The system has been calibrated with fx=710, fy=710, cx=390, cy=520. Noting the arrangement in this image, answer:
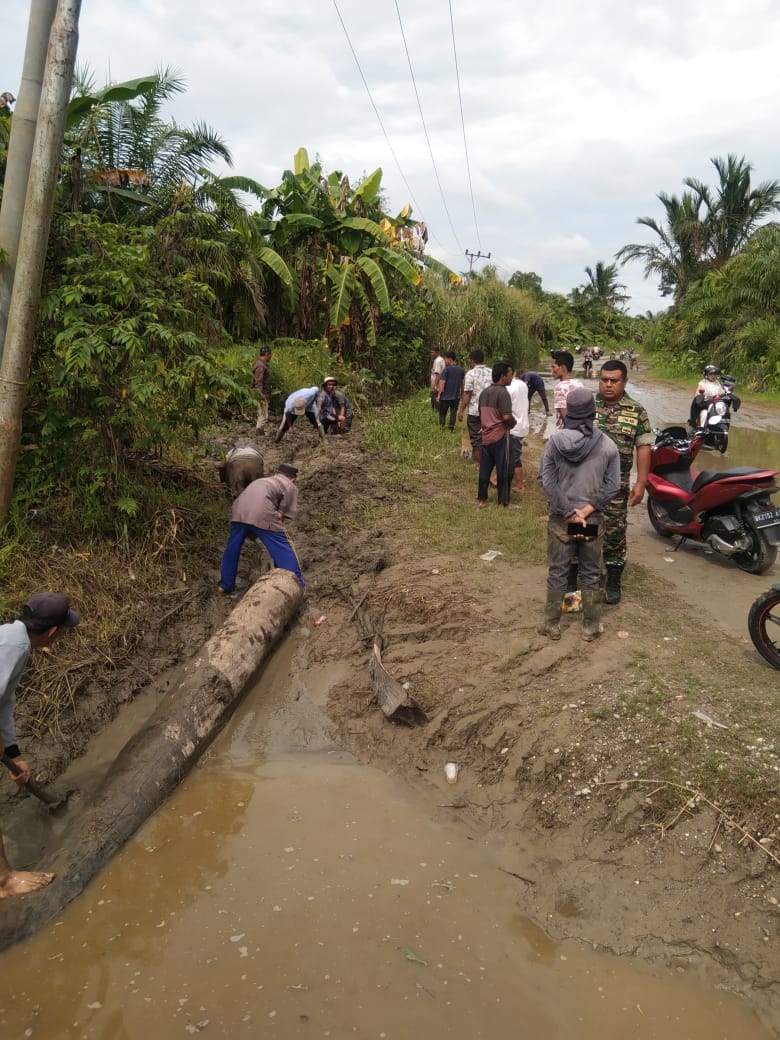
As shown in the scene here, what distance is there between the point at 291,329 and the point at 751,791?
14.9 metres

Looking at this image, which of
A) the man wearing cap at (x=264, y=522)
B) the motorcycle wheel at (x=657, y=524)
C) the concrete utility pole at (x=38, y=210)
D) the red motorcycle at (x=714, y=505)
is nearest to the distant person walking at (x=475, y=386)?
the motorcycle wheel at (x=657, y=524)

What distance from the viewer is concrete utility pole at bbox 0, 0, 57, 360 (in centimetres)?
486

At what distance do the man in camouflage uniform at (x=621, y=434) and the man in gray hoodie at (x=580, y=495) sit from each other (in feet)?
1.81

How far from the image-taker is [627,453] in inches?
213

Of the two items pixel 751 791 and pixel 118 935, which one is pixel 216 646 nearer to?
pixel 118 935

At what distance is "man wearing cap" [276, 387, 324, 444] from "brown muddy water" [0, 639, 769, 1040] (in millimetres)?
7906

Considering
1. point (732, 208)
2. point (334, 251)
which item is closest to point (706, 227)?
point (732, 208)

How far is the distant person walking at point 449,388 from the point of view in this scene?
12641 millimetres

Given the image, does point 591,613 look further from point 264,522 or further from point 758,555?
point 264,522

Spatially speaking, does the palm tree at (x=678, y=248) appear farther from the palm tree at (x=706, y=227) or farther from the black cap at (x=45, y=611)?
Result: the black cap at (x=45, y=611)

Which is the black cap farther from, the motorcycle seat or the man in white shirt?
the man in white shirt

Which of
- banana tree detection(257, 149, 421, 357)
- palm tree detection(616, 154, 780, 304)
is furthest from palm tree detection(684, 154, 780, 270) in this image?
banana tree detection(257, 149, 421, 357)

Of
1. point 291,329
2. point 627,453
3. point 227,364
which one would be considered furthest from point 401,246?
point 627,453

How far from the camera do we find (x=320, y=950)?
2939 millimetres
